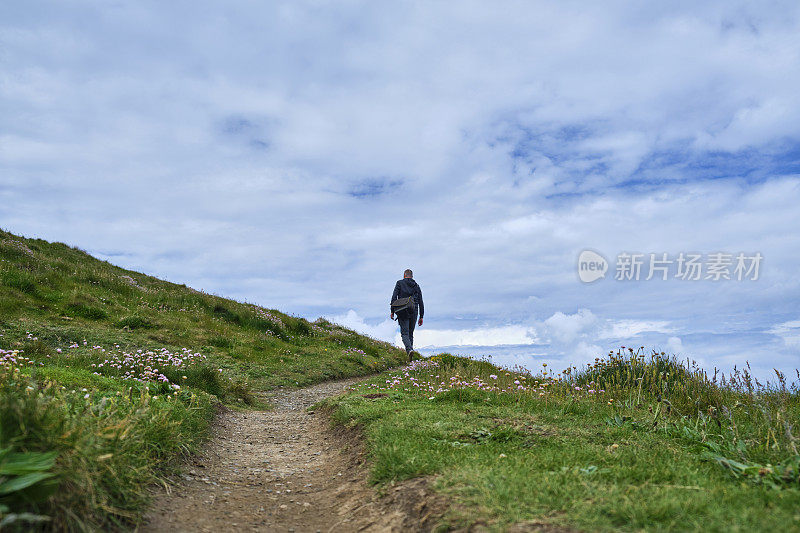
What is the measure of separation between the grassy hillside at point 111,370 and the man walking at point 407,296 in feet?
5.87

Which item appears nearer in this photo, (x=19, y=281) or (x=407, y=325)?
(x=19, y=281)

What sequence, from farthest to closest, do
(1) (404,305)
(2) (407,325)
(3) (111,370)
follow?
(2) (407,325) < (1) (404,305) < (3) (111,370)

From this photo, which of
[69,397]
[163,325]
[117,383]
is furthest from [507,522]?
[163,325]

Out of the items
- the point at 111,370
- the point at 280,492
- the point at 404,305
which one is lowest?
the point at 280,492

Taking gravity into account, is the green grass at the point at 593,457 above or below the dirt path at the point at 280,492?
above

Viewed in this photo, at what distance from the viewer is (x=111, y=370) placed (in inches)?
389

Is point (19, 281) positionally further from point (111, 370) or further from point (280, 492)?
point (280, 492)

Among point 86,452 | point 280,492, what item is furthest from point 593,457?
point 86,452

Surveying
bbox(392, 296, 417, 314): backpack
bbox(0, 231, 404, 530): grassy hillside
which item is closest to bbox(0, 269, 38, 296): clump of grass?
bbox(0, 231, 404, 530): grassy hillside

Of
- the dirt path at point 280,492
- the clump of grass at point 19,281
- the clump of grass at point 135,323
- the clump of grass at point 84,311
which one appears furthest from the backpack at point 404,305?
the clump of grass at point 19,281

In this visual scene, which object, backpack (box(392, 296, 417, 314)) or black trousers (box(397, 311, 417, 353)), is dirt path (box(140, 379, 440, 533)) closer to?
backpack (box(392, 296, 417, 314))

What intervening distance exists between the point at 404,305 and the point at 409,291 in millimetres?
607

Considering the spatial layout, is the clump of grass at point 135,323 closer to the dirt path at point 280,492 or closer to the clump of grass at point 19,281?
the clump of grass at point 19,281

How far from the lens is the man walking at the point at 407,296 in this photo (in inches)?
771
